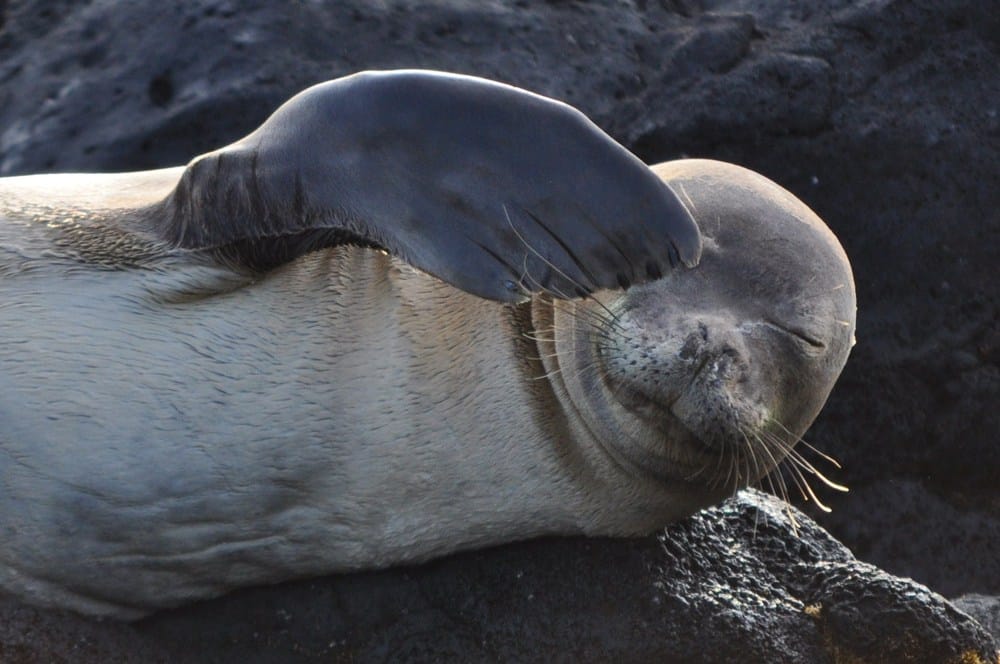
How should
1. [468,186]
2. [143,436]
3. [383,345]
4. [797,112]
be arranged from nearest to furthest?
[468,186] < [143,436] < [383,345] < [797,112]

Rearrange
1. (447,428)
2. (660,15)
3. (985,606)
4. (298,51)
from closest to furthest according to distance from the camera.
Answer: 1. (447,428)
2. (985,606)
3. (298,51)
4. (660,15)

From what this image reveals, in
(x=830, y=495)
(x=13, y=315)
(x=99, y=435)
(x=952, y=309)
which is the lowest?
(x=830, y=495)

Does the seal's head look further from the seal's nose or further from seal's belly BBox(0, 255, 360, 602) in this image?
seal's belly BBox(0, 255, 360, 602)

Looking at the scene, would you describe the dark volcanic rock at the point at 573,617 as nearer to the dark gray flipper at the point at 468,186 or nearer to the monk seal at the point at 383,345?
the monk seal at the point at 383,345

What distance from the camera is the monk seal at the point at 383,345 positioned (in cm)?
325

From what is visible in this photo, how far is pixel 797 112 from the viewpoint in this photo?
21.8 feet

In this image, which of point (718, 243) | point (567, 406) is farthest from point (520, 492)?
point (718, 243)

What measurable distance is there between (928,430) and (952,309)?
0.55m

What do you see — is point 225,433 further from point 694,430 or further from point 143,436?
point 694,430

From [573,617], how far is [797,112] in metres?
3.33

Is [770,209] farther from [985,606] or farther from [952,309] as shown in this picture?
[952,309]

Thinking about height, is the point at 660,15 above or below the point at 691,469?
above

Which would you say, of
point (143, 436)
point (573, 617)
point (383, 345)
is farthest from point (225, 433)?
point (573, 617)

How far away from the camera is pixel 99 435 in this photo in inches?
140
